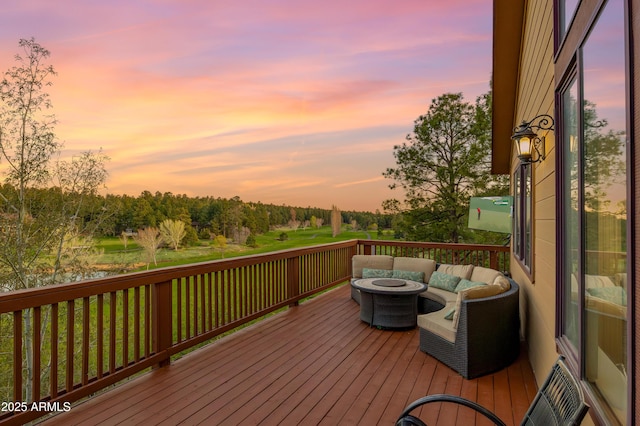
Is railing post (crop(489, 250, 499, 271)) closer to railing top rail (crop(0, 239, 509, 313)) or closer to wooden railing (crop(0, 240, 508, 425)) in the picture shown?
wooden railing (crop(0, 240, 508, 425))

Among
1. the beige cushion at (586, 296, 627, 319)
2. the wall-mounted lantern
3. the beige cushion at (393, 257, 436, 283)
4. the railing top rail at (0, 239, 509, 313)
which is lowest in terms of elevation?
the beige cushion at (393, 257, 436, 283)

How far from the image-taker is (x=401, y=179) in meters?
12.7

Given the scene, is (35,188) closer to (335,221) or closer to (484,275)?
(335,221)

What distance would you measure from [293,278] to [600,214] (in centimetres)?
458

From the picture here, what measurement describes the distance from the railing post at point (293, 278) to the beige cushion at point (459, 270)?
2.41 meters

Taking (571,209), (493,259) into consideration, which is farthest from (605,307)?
(493,259)

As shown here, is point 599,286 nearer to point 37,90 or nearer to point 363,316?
point 363,316

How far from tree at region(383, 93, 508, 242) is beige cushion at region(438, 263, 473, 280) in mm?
6502

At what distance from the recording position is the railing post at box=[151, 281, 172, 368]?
10.7 ft

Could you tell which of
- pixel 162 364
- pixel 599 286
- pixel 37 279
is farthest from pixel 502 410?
pixel 37 279

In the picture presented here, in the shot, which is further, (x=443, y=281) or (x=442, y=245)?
(x=442, y=245)

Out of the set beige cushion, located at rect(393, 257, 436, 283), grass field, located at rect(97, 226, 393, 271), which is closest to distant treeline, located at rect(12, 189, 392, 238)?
grass field, located at rect(97, 226, 393, 271)

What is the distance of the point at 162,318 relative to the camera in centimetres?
331

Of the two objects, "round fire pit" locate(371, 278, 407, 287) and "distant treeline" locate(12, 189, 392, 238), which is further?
"distant treeline" locate(12, 189, 392, 238)
